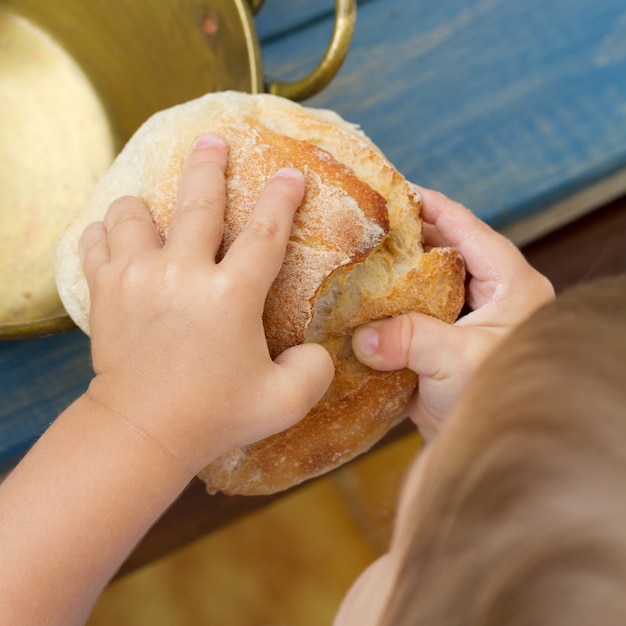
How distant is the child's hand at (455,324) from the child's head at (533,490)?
0.14 meters

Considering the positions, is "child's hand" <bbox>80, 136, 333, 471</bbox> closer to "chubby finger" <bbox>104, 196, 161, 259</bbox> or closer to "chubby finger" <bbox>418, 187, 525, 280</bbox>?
"chubby finger" <bbox>104, 196, 161, 259</bbox>

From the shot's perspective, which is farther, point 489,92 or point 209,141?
point 489,92

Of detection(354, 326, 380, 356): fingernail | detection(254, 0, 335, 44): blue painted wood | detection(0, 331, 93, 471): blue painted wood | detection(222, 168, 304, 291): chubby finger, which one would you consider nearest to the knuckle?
detection(222, 168, 304, 291): chubby finger

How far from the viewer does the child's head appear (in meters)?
0.35

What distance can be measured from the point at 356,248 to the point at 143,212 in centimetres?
17

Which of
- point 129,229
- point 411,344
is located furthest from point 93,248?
point 411,344

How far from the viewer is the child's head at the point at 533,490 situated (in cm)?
35

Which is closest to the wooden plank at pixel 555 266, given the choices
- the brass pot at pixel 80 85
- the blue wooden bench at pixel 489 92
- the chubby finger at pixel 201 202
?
the blue wooden bench at pixel 489 92

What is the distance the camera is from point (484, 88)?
34.9 inches

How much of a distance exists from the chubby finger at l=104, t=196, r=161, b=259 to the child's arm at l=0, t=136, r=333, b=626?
0.01m

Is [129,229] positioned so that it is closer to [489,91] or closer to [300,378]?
[300,378]

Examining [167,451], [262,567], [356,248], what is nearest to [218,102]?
[356,248]

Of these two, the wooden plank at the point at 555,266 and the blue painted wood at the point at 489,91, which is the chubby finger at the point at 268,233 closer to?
the blue painted wood at the point at 489,91

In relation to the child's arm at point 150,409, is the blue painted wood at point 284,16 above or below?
above
